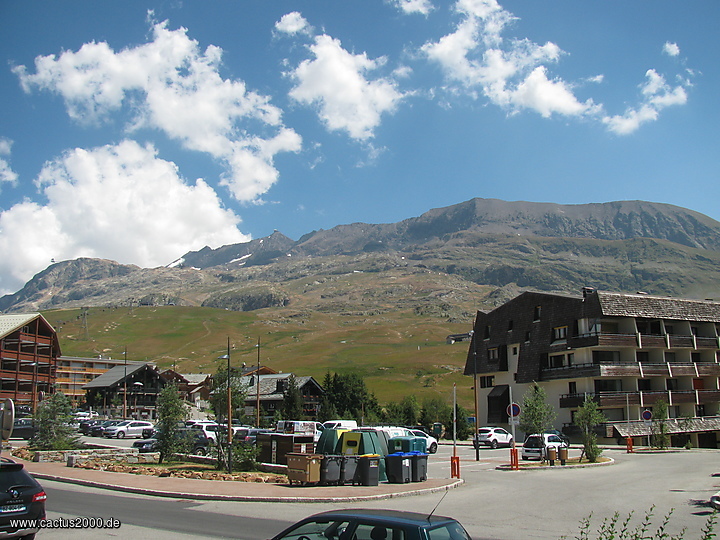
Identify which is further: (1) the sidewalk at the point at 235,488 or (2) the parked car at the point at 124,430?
(2) the parked car at the point at 124,430

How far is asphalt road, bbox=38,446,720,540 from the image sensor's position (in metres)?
12.8

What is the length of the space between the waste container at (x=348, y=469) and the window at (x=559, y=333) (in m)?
41.7

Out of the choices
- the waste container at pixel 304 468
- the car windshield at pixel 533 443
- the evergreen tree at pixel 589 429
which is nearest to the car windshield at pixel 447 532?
the waste container at pixel 304 468

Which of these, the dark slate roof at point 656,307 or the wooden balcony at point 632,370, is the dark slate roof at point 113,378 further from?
the dark slate roof at point 656,307

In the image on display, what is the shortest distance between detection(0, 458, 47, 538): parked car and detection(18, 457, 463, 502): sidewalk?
24.9 ft

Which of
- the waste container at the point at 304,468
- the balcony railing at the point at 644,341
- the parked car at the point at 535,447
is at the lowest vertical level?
the parked car at the point at 535,447

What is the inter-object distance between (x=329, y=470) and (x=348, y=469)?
770 millimetres

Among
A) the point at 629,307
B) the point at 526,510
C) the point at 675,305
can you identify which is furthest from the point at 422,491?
the point at 675,305

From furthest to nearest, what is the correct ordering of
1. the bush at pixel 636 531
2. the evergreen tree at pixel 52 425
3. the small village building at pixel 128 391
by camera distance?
the small village building at pixel 128 391 → the evergreen tree at pixel 52 425 → the bush at pixel 636 531

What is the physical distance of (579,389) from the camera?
2159 inches

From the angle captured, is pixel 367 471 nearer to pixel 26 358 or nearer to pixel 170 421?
pixel 170 421

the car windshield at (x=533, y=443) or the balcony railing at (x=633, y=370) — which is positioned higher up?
the balcony railing at (x=633, y=370)

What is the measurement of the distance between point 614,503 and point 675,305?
49.4 metres

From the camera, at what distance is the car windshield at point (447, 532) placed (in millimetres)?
6113
